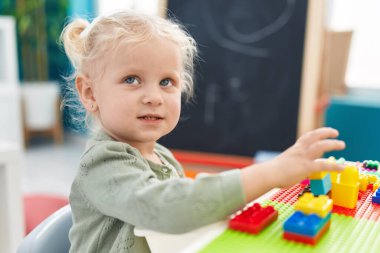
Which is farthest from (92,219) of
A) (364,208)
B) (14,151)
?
(14,151)

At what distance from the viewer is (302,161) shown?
1.93 feet

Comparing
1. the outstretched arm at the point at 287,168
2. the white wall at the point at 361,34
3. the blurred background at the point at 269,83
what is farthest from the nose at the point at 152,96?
the white wall at the point at 361,34

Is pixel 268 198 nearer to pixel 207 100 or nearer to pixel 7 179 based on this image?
pixel 7 179

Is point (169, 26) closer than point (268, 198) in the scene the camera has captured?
No

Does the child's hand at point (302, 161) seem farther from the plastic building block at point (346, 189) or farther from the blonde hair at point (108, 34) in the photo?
the blonde hair at point (108, 34)

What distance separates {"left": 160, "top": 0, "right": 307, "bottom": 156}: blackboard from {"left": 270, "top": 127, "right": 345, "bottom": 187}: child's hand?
1847mm

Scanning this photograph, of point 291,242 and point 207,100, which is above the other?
point 291,242

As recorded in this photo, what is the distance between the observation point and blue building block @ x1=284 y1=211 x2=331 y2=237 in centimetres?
53

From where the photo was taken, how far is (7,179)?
142 centimetres

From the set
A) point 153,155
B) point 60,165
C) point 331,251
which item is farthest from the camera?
point 60,165

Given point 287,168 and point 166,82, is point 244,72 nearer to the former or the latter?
point 166,82

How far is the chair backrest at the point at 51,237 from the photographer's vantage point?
0.85 meters

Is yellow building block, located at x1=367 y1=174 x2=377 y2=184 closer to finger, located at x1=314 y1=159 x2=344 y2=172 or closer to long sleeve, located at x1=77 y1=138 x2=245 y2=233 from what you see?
finger, located at x1=314 y1=159 x2=344 y2=172

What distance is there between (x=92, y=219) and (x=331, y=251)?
1.38ft
